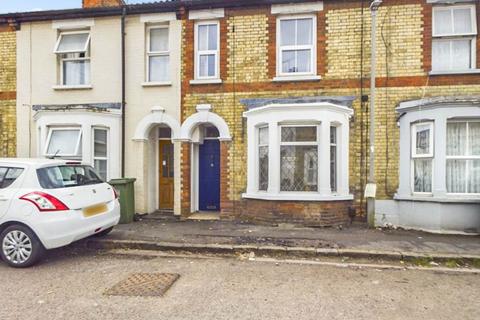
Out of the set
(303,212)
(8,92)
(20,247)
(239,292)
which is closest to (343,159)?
(303,212)

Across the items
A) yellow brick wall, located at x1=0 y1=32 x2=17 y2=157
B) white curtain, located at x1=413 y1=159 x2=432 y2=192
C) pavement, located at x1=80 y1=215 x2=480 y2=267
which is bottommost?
pavement, located at x1=80 y1=215 x2=480 y2=267

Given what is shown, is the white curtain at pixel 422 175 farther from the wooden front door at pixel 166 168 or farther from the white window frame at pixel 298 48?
the wooden front door at pixel 166 168

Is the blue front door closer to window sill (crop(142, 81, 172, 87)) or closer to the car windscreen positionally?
window sill (crop(142, 81, 172, 87))

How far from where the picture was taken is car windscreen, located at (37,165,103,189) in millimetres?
5066

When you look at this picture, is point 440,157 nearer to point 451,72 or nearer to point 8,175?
point 451,72

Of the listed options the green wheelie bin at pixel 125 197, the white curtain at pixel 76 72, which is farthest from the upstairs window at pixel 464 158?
the white curtain at pixel 76 72

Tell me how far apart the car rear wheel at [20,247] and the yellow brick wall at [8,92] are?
551 cm

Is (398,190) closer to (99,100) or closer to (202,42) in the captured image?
(202,42)

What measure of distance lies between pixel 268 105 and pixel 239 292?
4846 millimetres

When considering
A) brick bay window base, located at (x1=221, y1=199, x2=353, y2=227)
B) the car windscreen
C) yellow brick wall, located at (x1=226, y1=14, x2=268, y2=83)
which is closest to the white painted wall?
yellow brick wall, located at (x1=226, y1=14, x2=268, y2=83)

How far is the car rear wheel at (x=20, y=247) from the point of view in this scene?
4.86 meters

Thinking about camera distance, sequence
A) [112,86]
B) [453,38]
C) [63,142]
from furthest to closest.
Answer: [112,86] → [63,142] → [453,38]

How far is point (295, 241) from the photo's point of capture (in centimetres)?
607

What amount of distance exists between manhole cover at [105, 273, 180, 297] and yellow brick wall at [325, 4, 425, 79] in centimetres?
620
